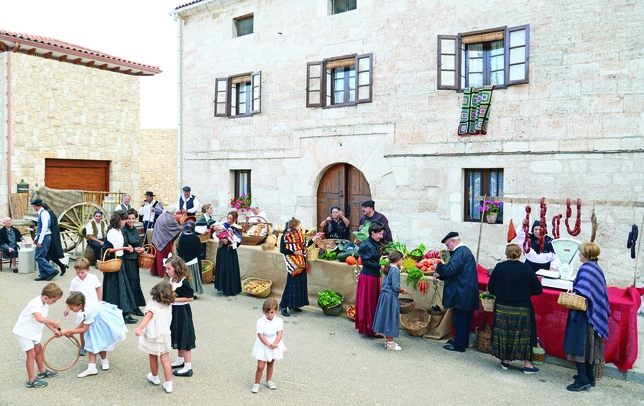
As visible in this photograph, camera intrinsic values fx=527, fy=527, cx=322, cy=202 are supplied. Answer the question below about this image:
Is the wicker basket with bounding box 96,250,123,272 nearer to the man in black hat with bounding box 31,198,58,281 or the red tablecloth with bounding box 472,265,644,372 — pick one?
the man in black hat with bounding box 31,198,58,281

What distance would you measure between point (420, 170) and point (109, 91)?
1346cm

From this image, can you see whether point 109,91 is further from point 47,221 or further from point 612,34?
point 612,34

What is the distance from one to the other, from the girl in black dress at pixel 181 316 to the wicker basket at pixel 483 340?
12.4ft

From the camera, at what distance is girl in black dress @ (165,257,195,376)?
236 inches

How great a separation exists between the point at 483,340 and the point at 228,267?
5.12 meters

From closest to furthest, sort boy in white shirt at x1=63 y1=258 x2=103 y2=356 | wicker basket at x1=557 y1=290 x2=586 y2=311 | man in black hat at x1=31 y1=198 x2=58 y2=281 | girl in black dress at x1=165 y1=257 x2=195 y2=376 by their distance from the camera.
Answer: wicker basket at x1=557 y1=290 x2=586 y2=311, girl in black dress at x1=165 y1=257 x2=195 y2=376, boy in white shirt at x1=63 y1=258 x2=103 y2=356, man in black hat at x1=31 y1=198 x2=58 y2=281

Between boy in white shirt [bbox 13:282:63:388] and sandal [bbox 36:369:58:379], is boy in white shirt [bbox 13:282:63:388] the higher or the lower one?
the higher one

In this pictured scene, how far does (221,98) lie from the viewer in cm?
1575

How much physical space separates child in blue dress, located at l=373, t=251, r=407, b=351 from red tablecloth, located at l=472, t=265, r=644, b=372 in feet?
4.17

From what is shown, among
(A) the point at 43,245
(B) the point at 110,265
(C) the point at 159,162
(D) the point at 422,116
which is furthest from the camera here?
(C) the point at 159,162

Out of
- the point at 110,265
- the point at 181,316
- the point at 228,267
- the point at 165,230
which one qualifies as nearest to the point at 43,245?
the point at 165,230

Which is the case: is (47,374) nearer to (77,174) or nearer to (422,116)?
(422,116)

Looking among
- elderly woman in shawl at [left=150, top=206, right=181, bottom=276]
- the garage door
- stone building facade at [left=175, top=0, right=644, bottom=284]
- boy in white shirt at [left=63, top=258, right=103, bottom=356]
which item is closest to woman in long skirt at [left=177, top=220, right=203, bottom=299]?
elderly woman in shawl at [left=150, top=206, right=181, bottom=276]

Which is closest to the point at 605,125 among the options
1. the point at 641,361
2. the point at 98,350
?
the point at 641,361
